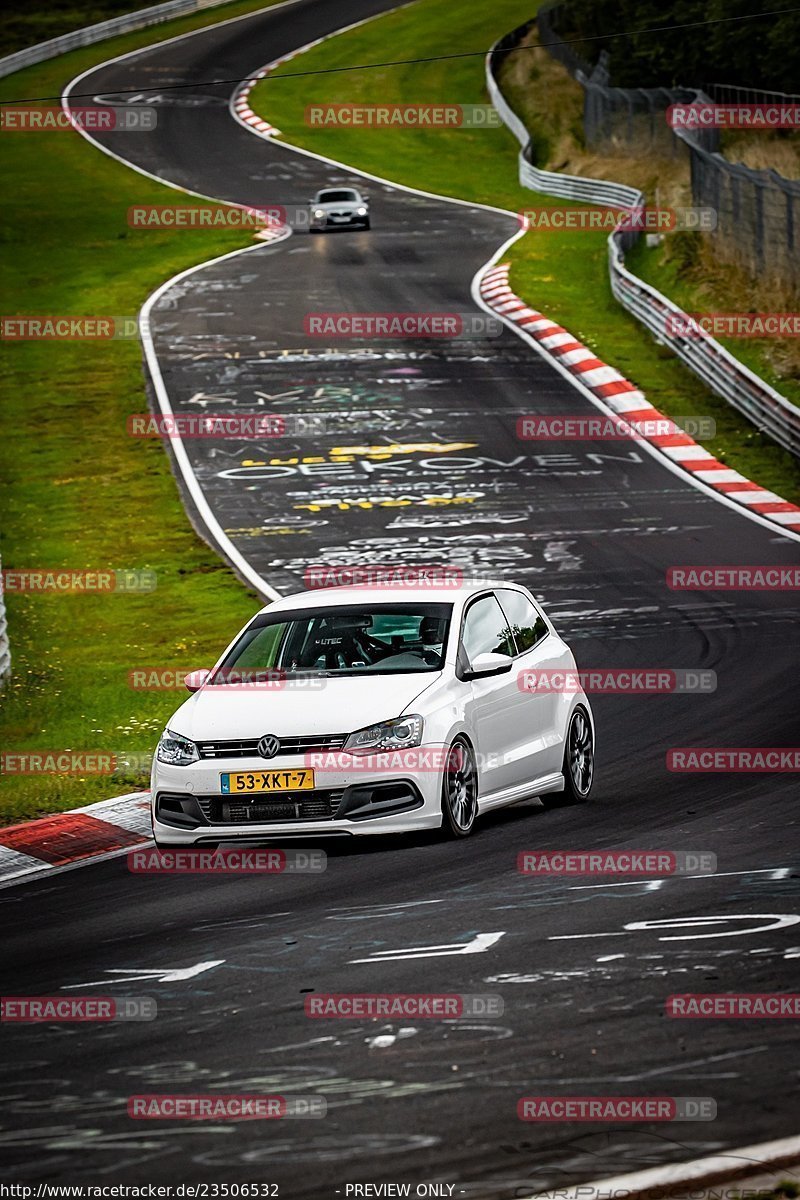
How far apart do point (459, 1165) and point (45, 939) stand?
13.0ft

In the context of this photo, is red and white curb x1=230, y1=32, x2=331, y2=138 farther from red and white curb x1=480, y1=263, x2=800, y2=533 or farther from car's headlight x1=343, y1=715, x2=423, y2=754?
car's headlight x1=343, y1=715, x2=423, y2=754

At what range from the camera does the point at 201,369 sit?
35.7 m

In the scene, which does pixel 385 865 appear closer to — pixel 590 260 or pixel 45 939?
pixel 45 939

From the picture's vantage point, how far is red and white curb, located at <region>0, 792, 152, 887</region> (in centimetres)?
1176

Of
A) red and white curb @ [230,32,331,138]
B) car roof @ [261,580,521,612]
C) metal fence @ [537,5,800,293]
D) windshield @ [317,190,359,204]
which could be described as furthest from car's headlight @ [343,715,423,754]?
red and white curb @ [230,32,331,138]

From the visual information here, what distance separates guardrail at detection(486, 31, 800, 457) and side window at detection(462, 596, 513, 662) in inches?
605

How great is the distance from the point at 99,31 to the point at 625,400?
58.7 metres

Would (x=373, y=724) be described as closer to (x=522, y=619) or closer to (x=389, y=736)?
(x=389, y=736)

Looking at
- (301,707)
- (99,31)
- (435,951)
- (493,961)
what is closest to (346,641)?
(301,707)

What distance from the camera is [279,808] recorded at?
11047 mm

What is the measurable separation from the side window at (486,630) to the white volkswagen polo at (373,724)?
10mm

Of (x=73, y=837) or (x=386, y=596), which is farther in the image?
(x=386, y=596)

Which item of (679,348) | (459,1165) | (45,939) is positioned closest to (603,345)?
(679,348)

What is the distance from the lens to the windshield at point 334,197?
50438 mm
